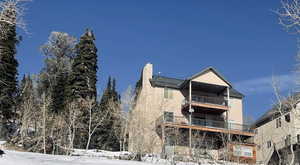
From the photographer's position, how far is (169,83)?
40.0 meters

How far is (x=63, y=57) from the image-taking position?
171 feet

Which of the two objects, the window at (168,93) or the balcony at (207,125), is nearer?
the balcony at (207,125)

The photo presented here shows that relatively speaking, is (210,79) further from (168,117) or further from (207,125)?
(168,117)

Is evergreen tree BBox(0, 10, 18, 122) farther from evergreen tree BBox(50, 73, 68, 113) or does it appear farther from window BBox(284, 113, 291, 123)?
window BBox(284, 113, 291, 123)

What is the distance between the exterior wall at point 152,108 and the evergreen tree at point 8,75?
39.8 feet

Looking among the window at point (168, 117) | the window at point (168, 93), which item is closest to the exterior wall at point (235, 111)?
the window at point (168, 93)

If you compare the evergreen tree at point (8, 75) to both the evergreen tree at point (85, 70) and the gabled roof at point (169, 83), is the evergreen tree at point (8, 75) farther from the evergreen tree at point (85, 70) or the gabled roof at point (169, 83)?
the gabled roof at point (169, 83)

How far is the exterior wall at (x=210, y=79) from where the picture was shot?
39.0 m

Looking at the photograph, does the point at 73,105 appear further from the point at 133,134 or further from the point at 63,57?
the point at 63,57

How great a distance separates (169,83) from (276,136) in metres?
11.6

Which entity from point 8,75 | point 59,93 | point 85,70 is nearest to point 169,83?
point 85,70

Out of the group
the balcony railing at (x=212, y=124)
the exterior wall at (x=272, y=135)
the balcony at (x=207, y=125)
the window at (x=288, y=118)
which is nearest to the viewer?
the exterior wall at (x=272, y=135)

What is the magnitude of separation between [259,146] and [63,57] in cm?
2762

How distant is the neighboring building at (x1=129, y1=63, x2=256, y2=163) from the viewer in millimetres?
34594
